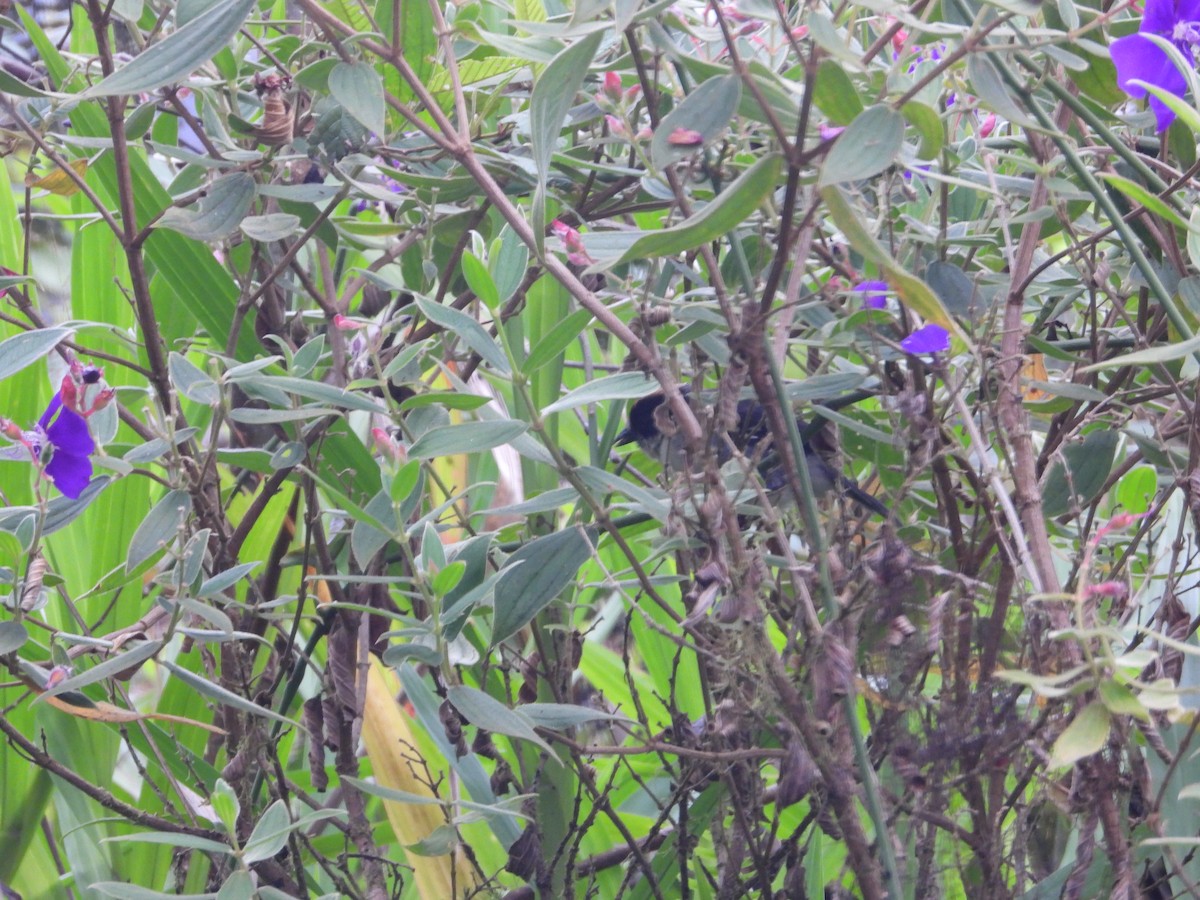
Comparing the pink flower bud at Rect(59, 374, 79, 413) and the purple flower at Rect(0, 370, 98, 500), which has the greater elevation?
the pink flower bud at Rect(59, 374, 79, 413)

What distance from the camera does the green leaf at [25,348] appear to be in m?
0.65

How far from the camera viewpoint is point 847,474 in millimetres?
889

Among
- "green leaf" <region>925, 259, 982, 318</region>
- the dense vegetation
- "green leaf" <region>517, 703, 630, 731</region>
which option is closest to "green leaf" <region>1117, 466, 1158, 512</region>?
the dense vegetation

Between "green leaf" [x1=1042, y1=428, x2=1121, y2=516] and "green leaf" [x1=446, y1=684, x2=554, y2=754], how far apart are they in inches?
14.2

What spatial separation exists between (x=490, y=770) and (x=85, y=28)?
1.02m

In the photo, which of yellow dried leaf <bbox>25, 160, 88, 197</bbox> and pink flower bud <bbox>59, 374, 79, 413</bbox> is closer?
pink flower bud <bbox>59, 374, 79, 413</bbox>

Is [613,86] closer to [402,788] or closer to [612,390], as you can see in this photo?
[612,390]

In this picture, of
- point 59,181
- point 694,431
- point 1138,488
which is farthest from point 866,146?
point 59,181

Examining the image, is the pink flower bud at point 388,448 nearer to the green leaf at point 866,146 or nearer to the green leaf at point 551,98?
the green leaf at point 551,98

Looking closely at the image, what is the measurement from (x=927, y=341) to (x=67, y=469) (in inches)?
20.7

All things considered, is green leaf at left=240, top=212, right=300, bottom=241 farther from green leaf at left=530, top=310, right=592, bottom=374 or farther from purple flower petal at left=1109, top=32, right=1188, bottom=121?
purple flower petal at left=1109, top=32, right=1188, bottom=121

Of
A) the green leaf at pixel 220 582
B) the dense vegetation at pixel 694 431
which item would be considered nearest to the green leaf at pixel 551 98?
the dense vegetation at pixel 694 431

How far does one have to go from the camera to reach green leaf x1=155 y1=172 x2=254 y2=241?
2.39ft

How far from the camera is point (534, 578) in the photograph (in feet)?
2.16
